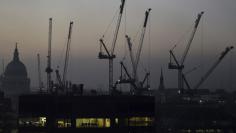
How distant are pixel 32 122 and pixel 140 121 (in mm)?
22772

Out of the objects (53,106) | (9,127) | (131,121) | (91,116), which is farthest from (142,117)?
(9,127)

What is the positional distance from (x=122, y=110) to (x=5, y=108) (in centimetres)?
9576

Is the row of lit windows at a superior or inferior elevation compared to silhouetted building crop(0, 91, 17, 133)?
superior

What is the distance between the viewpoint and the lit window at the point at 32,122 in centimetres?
10631

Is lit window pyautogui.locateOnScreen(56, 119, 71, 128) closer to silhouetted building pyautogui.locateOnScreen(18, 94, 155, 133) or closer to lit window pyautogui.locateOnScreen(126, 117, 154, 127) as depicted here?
silhouetted building pyautogui.locateOnScreen(18, 94, 155, 133)

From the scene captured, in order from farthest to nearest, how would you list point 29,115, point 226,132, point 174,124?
point 174,124 → point 226,132 → point 29,115

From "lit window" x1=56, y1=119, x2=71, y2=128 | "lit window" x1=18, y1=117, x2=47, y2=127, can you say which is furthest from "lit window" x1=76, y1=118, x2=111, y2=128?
"lit window" x1=18, y1=117, x2=47, y2=127

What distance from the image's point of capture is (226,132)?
170m

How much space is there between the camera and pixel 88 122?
110m

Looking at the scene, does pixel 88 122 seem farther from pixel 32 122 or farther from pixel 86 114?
pixel 32 122

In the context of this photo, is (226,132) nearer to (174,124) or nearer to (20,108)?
(174,124)

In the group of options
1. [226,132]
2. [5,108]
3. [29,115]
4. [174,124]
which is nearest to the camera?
[29,115]

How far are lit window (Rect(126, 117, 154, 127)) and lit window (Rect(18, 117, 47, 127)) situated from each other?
17.9m

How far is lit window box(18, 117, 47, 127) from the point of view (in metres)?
106
